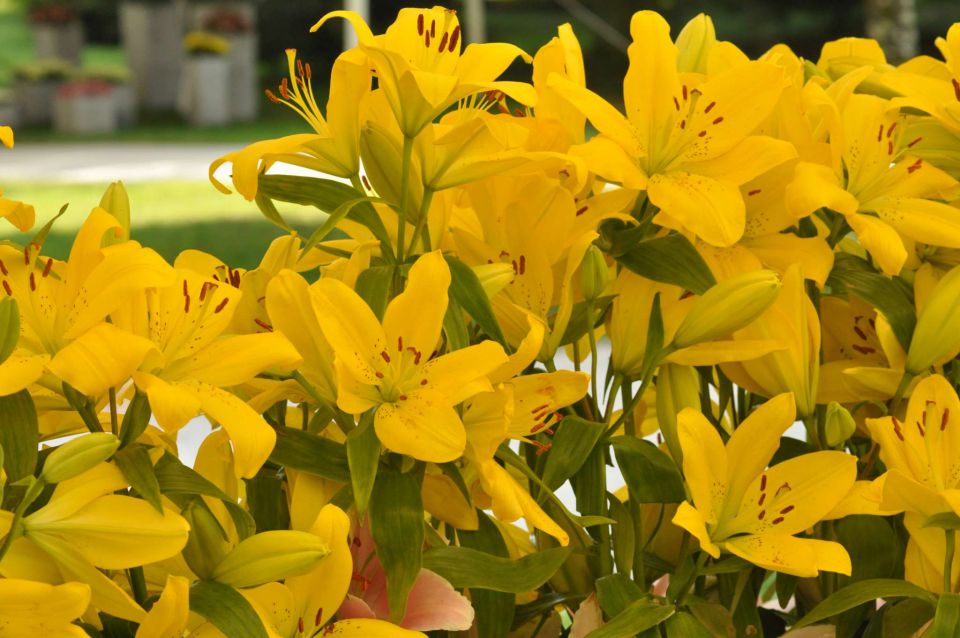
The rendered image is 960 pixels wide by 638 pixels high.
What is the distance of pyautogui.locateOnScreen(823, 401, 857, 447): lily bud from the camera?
1.98 ft

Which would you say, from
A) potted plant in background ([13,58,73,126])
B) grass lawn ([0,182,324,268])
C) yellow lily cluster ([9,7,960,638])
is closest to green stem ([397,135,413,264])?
yellow lily cluster ([9,7,960,638])

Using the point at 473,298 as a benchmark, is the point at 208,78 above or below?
below

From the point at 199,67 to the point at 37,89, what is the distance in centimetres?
153

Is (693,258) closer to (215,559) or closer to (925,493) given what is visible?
(925,493)

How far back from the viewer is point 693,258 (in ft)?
2.00

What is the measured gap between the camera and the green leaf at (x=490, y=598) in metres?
0.60

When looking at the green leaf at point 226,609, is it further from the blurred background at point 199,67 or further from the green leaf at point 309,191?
the blurred background at point 199,67

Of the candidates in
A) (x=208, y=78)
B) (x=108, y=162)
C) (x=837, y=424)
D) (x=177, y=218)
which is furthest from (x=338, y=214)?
(x=208, y=78)

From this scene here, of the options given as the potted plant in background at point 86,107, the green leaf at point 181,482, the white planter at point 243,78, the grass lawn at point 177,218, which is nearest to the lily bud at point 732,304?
the green leaf at point 181,482

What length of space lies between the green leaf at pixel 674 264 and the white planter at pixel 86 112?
1162 cm

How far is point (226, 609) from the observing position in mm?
483

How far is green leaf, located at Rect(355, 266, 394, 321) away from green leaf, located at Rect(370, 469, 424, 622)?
78 millimetres

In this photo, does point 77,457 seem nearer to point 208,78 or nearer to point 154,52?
point 208,78

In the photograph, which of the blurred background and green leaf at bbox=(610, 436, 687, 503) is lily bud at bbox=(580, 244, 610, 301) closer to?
green leaf at bbox=(610, 436, 687, 503)
